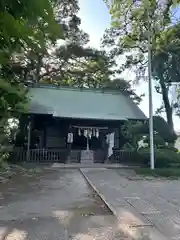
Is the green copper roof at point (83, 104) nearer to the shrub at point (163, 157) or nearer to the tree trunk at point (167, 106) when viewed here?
the tree trunk at point (167, 106)

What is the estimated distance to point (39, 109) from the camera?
17.0m

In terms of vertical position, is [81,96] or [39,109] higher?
[81,96]

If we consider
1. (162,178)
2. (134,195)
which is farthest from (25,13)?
(162,178)

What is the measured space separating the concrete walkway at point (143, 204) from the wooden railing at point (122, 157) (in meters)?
4.68

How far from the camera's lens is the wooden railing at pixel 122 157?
16125mm

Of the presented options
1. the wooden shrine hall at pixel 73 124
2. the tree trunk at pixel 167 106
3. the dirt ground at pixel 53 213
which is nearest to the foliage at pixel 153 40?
the tree trunk at pixel 167 106

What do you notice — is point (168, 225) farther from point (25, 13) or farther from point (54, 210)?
point (25, 13)

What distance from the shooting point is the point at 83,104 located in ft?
62.2

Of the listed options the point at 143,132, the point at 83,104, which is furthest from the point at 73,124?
the point at 143,132

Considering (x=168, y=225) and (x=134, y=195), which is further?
(x=134, y=195)

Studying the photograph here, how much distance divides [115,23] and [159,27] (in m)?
3.37

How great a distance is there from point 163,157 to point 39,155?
23.3 ft

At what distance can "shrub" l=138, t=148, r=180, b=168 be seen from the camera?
549 inches

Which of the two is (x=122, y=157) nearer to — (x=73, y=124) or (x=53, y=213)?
(x=73, y=124)
